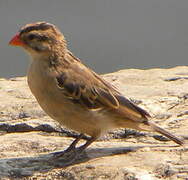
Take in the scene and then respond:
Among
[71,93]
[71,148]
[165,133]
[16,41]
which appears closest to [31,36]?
[16,41]

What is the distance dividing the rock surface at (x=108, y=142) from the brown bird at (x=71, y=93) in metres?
0.21

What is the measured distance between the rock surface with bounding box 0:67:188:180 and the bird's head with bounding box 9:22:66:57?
0.80 m

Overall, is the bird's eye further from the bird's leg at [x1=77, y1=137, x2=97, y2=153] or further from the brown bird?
the bird's leg at [x1=77, y1=137, x2=97, y2=153]

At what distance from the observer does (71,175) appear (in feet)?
20.6

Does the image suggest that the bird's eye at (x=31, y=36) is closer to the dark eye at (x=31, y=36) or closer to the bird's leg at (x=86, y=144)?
the dark eye at (x=31, y=36)

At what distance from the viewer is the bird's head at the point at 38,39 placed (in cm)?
692

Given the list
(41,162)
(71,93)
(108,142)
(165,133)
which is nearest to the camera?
(41,162)

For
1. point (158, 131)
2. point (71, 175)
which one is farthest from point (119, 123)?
point (71, 175)

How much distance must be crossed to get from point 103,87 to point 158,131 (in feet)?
1.99

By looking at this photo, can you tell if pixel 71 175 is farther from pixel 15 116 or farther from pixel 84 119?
pixel 15 116

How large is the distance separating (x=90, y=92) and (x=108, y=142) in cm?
57

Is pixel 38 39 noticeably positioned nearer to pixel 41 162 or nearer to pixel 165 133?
pixel 41 162

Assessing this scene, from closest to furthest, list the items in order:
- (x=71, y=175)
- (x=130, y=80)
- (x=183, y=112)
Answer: (x=71, y=175), (x=183, y=112), (x=130, y=80)

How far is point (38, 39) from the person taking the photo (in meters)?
6.97
